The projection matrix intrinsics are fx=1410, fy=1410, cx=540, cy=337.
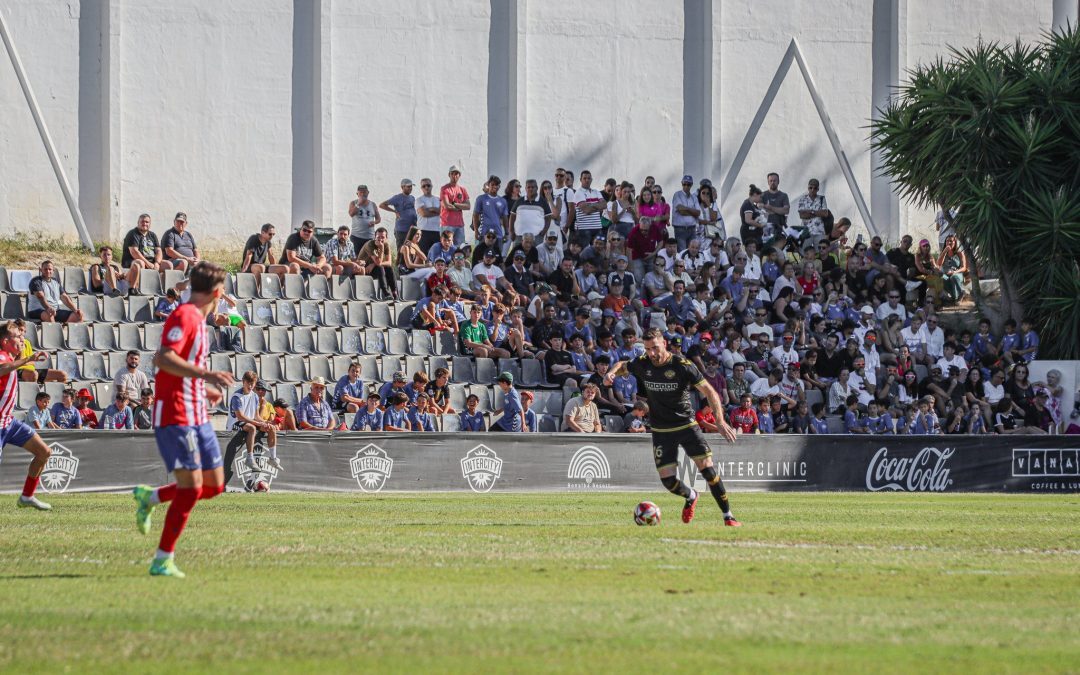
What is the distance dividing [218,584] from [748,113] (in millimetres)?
30793

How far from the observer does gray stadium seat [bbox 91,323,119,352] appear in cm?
2411

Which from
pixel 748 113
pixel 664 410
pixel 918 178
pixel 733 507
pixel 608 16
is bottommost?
pixel 733 507

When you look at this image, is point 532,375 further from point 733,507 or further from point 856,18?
point 856,18

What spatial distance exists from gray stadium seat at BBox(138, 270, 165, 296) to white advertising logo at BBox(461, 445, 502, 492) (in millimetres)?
7081

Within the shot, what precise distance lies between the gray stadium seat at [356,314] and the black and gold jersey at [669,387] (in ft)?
42.8

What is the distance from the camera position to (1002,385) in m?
28.1

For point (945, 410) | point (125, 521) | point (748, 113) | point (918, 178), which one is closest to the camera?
point (125, 521)

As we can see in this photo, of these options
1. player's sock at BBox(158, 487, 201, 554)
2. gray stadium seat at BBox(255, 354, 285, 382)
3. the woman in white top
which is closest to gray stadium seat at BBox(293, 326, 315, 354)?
gray stadium seat at BBox(255, 354, 285, 382)

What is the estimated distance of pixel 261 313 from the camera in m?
26.1

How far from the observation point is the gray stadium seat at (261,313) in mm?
26019

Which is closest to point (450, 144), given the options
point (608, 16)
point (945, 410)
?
point (608, 16)

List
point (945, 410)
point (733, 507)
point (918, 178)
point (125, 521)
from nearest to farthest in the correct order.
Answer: point (125, 521), point (733, 507), point (945, 410), point (918, 178)

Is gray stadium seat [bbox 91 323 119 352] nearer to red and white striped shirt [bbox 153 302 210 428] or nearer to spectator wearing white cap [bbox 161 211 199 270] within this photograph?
spectator wearing white cap [bbox 161 211 199 270]

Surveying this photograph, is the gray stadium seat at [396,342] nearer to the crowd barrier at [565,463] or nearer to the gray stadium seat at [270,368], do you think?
the gray stadium seat at [270,368]
